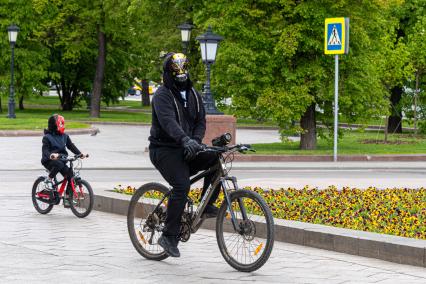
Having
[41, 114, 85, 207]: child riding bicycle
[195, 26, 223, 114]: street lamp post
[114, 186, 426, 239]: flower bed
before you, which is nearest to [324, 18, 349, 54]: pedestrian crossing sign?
[195, 26, 223, 114]: street lamp post

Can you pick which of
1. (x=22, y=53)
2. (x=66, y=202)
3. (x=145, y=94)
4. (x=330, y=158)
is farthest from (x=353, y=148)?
(x=145, y=94)

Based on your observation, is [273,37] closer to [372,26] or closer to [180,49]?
[372,26]

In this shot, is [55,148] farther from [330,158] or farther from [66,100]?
[66,100]

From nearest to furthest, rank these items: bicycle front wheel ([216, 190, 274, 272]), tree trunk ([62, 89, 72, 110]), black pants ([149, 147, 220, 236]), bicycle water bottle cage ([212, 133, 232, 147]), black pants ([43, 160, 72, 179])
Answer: bicycle front wheel ([216, 190, 274, 272]) → bicycle water bottle cage ([212, 133, 232, 147]) → black pants ([149, 147, 220, 236]) → black pants ([43, 160, 72, 179]) → tree trunk ([62, 89, 72, 110])

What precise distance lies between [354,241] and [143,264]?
1.94 metres

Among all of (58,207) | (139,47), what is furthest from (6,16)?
(58,207)

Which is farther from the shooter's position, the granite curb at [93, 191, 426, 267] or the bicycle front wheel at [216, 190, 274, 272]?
the granite curb at [93, 191, 426, 267]

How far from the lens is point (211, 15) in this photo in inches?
1170

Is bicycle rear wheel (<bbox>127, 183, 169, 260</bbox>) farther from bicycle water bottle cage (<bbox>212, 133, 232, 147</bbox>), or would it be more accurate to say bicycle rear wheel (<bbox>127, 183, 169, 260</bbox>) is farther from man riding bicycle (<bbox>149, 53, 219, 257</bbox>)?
bicycle water bottle cage (<bbox>212, 133, 232, 147</bbox>)

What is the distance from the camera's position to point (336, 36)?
991 inches

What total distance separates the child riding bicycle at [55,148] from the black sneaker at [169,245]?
4244 mm

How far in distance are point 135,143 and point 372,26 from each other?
8.43 meters

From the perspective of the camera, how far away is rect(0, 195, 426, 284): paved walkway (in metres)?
8.36

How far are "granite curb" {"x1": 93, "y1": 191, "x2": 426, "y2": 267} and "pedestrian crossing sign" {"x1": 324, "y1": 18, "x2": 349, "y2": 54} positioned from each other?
48.2ft
